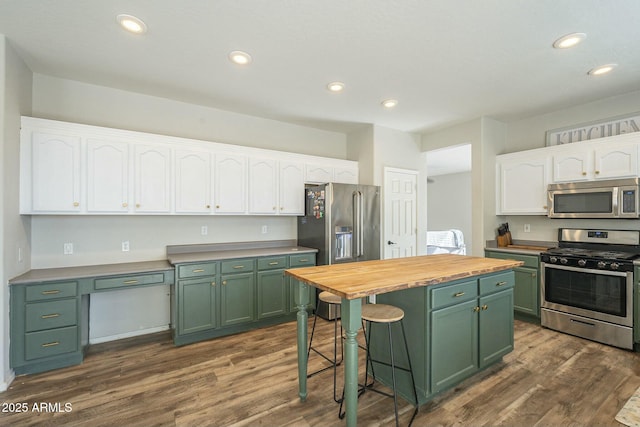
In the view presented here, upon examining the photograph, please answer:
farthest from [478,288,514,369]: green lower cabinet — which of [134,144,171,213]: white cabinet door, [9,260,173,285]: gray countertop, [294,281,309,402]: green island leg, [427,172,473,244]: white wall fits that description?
[427,172,473,244]: white wall

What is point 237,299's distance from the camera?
3404 mm

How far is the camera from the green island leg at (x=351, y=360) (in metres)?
1.61

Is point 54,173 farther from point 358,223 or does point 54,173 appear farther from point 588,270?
point 588,270

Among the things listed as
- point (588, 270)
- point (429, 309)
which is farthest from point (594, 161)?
point (429, 309)

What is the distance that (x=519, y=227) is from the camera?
4355mm

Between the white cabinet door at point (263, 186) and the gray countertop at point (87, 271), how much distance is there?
1240mm

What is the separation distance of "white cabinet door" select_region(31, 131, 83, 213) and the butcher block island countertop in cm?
227

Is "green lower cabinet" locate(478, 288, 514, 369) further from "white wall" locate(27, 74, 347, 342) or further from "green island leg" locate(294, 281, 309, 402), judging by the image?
"white wall" locate(27, 74, 347, 342)

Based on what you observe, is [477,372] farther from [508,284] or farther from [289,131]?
[289,131]

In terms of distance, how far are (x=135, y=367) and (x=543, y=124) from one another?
18.4 ft

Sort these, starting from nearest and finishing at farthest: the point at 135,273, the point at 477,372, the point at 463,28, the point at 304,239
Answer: the point at 463,28 < the point at 477,372 < the point at 135,273 < the point at 304,239

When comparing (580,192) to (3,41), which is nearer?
(3,41)

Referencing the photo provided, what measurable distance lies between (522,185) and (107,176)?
16.4ft

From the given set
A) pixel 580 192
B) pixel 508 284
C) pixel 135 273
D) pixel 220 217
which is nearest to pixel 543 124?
pixel 580 192
